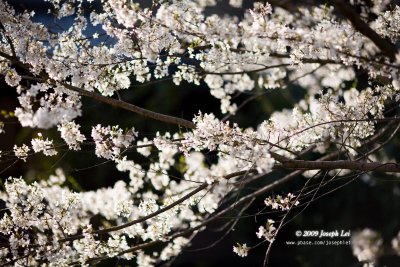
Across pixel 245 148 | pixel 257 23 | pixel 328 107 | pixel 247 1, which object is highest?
pixel 247 1

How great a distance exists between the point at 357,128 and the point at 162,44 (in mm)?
1390

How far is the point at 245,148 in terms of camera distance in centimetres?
257

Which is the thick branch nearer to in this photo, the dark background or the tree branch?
the tree branch

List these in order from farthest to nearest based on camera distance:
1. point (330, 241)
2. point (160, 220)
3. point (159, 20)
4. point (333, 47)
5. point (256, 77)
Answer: point (256, 77), point (330, 241), point (160, 220), point (159, 20), point (333, 47)

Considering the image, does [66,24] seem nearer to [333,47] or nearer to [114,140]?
[114,140]

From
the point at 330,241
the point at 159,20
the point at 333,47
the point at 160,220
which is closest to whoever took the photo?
the point at 333,47

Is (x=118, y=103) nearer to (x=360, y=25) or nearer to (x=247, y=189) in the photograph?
(x=360, y=25)

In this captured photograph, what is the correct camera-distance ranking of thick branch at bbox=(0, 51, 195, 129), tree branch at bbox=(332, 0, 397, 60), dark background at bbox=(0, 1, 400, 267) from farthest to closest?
dark background at bbox=(0, 1, 400, 267) → thick branch at bbox=(0, 51, 195, 129) → tree branch at bbox=(332, 0, 397, 60)

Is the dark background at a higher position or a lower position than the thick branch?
higher

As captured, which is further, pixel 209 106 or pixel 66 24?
pixel 209 106

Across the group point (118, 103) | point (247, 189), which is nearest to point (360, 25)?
point (118, 103)

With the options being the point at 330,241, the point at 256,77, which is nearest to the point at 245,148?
the point at 330,241

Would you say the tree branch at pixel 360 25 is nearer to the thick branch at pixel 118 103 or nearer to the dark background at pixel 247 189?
the thick branch at pixel 118 103

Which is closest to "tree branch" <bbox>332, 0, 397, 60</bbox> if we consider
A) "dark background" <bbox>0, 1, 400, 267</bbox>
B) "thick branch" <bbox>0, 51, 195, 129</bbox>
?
"thick branch" <bbox>0, 51, 195, 129</bbox>
